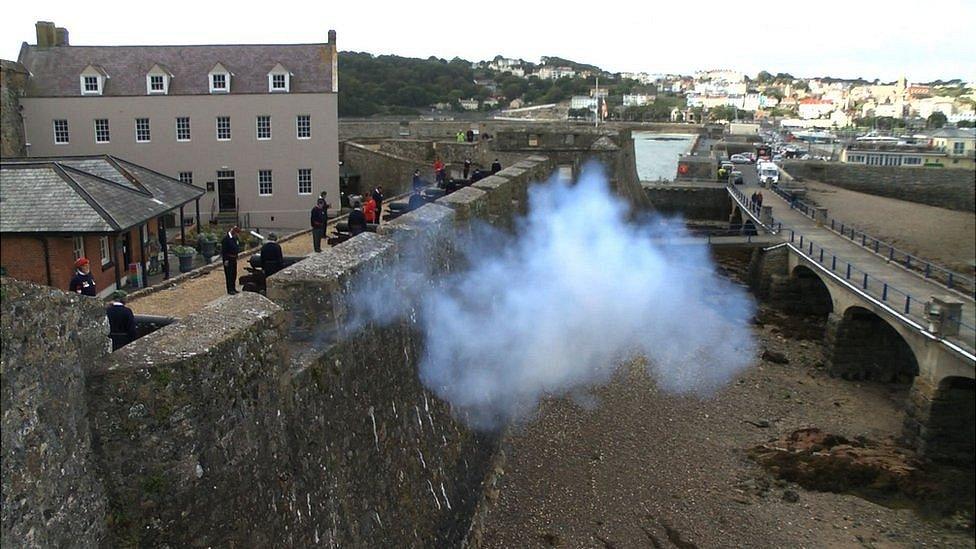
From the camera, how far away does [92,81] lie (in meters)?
30.0

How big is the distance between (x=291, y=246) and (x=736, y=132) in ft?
297

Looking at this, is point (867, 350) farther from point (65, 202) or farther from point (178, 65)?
point (178, 65)

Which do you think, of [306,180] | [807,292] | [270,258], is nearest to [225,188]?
[306,180]

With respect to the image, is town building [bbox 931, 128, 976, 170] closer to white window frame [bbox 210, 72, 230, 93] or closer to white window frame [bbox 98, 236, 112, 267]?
white window frame [bbox 98, 236, 112, 267]

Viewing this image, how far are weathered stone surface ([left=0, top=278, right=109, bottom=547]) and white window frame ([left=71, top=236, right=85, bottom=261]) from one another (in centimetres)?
1059

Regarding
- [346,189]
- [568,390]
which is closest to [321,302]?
[568,390]

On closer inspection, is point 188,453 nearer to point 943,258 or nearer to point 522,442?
point 522,442

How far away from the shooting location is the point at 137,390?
191 inches

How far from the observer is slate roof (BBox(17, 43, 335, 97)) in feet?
98.9

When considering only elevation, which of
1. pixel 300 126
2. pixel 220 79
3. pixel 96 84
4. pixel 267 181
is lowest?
pixel 267 181

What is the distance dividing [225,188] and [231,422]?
27.1m

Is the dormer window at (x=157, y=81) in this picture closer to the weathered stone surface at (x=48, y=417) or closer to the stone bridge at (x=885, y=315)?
the stone bridge at (x=885, y=315)

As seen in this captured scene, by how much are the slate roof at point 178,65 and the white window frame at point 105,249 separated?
55.1 ft

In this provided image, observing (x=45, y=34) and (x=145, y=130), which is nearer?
(x=145, y=130)
